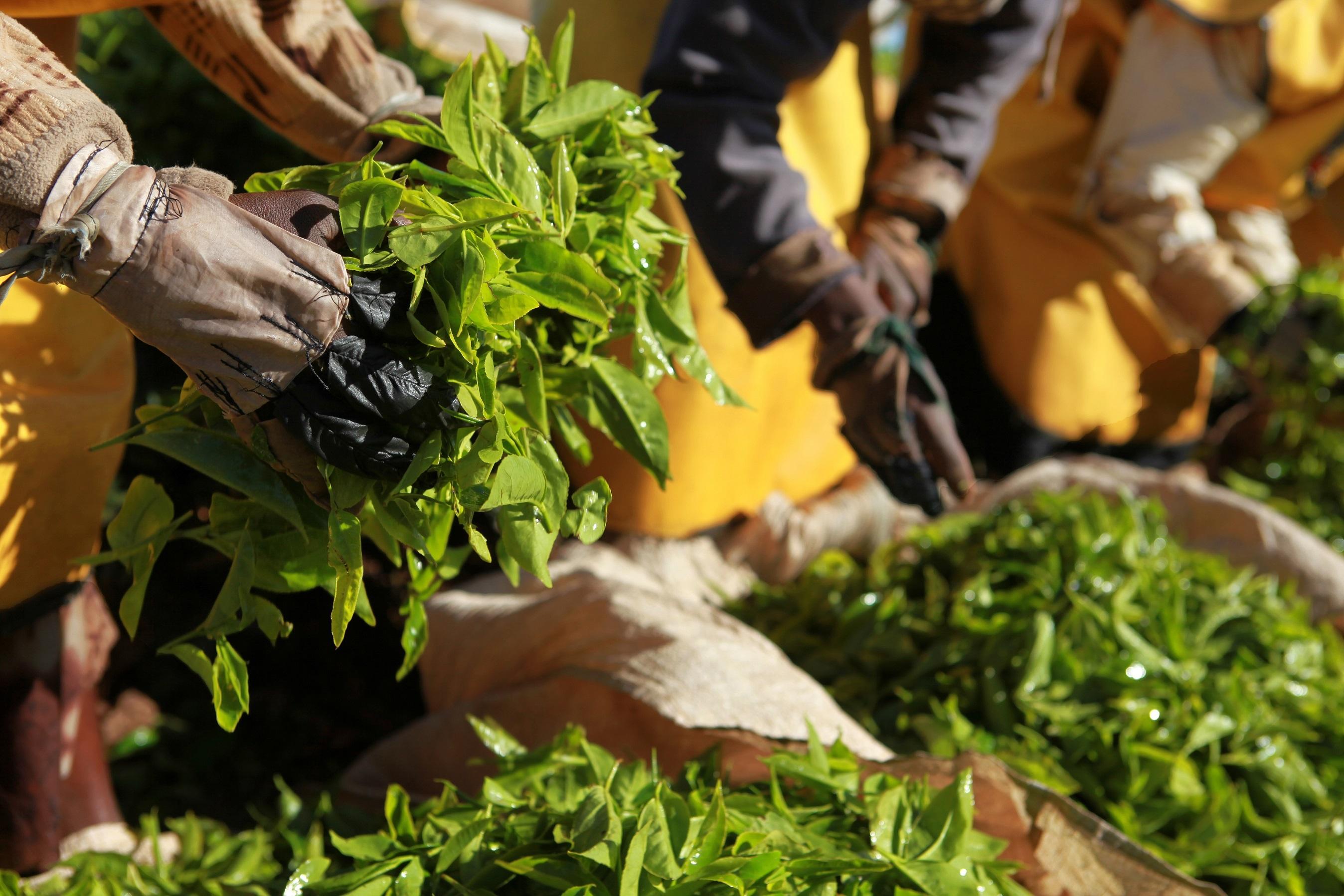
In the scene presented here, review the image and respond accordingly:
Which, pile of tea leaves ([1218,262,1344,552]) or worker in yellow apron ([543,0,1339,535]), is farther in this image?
pile of tea leaves ([1218,262,1344,552])

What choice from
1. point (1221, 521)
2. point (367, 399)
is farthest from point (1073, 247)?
point (367, 399)

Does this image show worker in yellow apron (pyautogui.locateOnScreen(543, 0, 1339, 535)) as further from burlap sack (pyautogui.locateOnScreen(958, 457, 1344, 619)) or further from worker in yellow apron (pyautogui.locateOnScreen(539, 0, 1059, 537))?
burlap sack (pyautogui.locateOnScreen(958, 457, 1344, 619))

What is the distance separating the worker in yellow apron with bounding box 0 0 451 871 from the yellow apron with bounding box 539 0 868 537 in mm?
500

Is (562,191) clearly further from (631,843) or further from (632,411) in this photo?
(631,843)

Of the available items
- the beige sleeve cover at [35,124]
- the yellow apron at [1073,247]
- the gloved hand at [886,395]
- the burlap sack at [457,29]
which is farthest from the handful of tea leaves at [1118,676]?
the burlap sack at [457,29]

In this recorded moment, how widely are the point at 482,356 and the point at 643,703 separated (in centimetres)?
50

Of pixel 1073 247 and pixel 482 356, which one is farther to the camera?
pixel 1073 247

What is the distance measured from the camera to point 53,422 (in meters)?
0.89

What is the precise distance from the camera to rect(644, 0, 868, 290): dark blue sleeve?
1210 millimetres

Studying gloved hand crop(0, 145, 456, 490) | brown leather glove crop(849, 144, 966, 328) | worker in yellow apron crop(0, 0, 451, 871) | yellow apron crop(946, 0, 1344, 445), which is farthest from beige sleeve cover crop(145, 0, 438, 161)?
yellow apron crop(946, 0, 1344, 445)

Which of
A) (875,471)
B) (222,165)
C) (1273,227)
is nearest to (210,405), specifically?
(875,471)

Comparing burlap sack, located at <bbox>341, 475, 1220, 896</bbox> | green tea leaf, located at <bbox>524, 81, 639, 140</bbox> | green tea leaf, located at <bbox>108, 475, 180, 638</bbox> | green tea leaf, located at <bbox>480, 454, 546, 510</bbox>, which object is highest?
green tea leaf, located at <bbox>524, 81, 639, 140</bbox>

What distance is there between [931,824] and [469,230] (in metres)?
0.56

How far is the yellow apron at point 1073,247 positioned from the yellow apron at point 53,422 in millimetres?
1535
